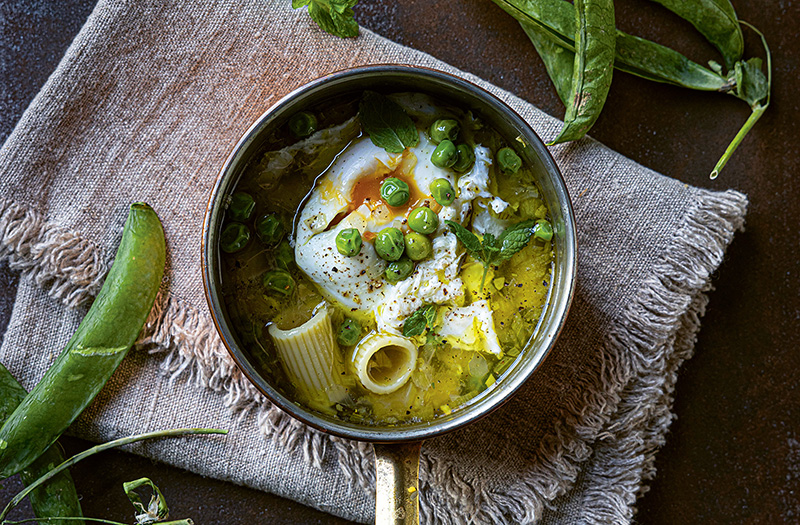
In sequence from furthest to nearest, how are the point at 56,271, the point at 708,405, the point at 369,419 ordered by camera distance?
1. the point at 708,405
2. the point at 56,271
3. the point at 369,419

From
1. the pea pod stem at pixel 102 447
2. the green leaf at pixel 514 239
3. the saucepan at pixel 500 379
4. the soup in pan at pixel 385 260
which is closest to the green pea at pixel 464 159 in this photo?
the soup in pan at pixel 385 260

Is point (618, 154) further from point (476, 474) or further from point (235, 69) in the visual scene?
point (235, 69)

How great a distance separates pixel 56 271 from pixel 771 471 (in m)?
2.44

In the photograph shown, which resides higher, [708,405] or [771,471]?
[708,405]

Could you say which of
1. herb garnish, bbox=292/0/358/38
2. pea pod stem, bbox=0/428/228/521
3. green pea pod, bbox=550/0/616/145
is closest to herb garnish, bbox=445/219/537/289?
green pea pod, bbox=550/0/616/145

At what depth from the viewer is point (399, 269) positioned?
1792 millimetres

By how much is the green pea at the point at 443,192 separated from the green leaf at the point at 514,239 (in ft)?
0.61

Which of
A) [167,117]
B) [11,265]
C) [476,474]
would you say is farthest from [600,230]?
[11,265]

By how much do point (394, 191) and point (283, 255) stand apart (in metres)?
0.37

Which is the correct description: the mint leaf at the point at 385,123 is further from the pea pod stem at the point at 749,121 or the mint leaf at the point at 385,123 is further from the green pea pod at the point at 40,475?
the green pea pod at the point at 40,475

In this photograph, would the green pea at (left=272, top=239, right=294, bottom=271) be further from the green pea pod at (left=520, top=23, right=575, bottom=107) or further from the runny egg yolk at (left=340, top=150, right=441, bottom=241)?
the green pea pod at (left=520, top=23, right=575, bottom=107)

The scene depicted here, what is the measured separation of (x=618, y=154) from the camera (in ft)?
6.67

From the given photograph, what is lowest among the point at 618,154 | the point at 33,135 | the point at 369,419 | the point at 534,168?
the point at 369,419

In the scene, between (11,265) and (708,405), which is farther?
(708,405)
